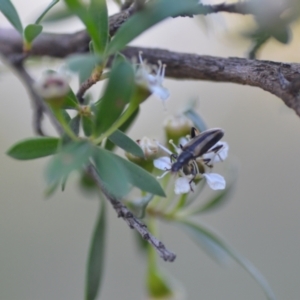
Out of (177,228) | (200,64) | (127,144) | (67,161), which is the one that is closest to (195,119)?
(200,64)

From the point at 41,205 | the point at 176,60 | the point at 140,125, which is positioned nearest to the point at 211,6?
the point at 176,60

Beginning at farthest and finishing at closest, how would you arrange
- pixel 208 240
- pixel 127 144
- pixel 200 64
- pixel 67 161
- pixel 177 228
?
pixel 177 228
pixel 208 240
pixel 200 64
pixel 127 144
pixel 67 161

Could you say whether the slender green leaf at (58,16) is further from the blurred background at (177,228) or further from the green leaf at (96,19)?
the blurred background at (177,228)

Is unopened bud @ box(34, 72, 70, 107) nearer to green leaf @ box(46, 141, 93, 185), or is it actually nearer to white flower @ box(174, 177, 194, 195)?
green leaf @ box(46, 141, 93, 185)

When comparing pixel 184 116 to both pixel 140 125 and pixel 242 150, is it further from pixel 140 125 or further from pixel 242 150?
pixel 242 150

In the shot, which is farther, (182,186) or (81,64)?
(182,186)

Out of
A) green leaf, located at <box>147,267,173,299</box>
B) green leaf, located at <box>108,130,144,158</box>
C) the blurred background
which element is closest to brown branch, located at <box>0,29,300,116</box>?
green leaf, located at <box>108,130,144,158</box>

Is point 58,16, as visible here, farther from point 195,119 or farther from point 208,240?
point 208,240
